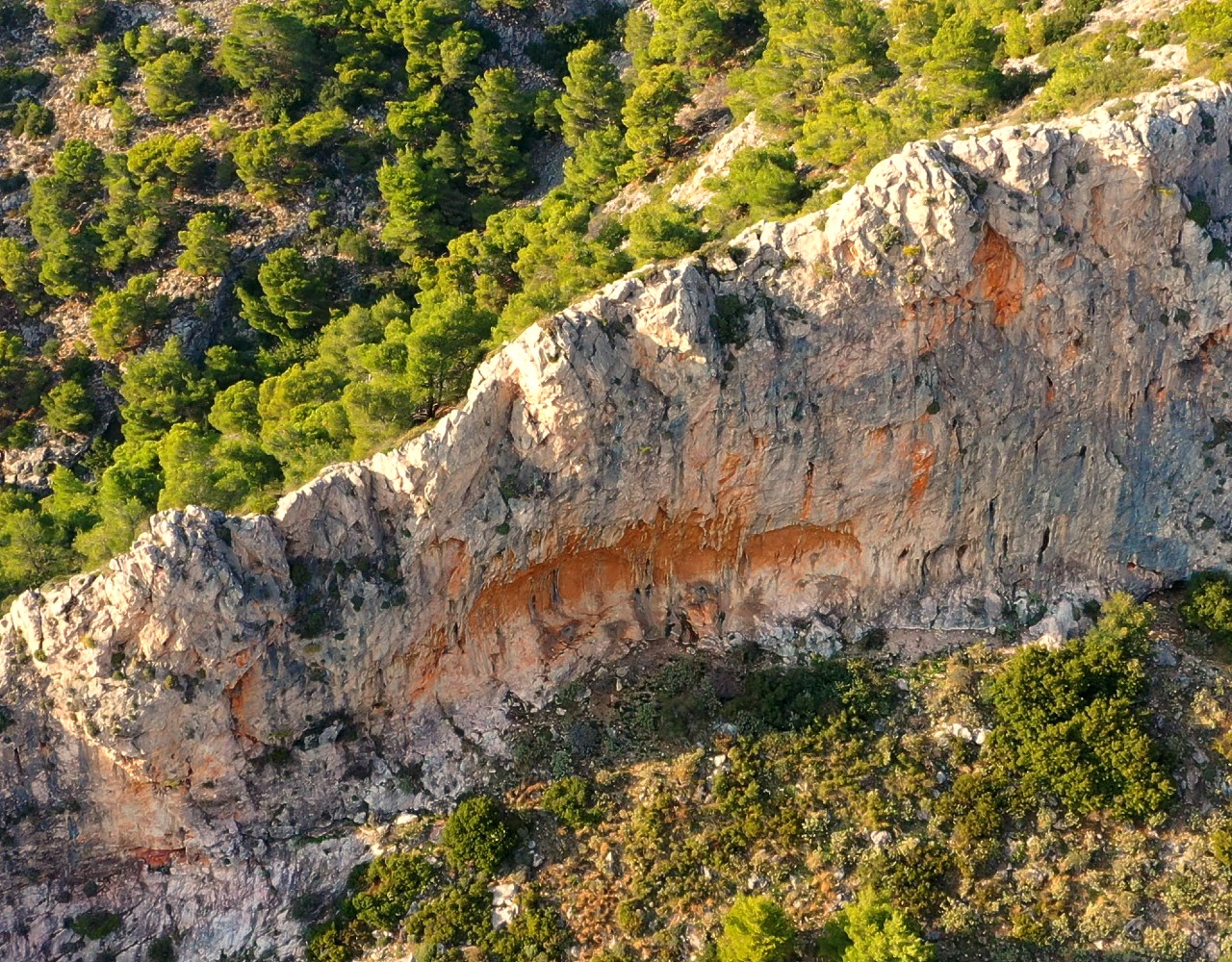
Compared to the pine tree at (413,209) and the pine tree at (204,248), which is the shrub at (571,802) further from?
the pine tree at (204,248)

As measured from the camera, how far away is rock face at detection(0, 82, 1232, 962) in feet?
104

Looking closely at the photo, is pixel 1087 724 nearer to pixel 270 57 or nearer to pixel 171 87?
pixel 270 57

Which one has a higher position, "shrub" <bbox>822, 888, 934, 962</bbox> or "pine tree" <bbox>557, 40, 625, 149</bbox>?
"pine tree" <bbox>557, 40, 625, 149</bbox>

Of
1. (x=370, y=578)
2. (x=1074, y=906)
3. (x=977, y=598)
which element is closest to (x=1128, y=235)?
(x=977, y=598)

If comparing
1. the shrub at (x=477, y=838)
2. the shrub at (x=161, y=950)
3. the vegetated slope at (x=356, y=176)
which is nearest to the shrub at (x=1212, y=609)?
the vegetated slope at (x=356, y=176)

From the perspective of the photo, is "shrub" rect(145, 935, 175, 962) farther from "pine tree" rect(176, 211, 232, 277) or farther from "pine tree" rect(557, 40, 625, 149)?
"pine tree" rect(557, 40, 625, 149)

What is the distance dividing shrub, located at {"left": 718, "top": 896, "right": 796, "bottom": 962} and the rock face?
880cm

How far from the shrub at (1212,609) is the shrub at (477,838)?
2086cm

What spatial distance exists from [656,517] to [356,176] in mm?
32789

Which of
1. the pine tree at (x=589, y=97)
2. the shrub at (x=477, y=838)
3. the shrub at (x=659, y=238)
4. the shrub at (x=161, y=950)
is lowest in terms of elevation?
the shrub at (x=161, y=950)

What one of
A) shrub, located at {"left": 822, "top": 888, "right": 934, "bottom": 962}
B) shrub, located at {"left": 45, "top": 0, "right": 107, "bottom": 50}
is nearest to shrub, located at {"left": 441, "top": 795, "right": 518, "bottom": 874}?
shrub, located at {"left": 822, "top": 888, "right": 934, "bottom": 962}

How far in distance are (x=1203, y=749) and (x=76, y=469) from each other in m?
45.6

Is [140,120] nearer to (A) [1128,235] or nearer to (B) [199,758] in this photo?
(B) [199,758]

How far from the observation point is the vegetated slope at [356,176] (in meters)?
38.8
